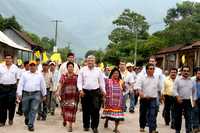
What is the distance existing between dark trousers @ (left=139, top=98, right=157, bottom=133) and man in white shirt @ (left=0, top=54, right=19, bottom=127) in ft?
10.9

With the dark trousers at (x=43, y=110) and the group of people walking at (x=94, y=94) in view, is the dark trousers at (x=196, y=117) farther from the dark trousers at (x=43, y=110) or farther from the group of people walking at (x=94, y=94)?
the dark trousers at (x=43, y=110)

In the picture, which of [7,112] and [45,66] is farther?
[45,66]

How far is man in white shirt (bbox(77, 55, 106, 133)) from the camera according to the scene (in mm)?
13266

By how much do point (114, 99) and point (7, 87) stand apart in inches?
109

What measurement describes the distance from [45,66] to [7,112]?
88.0 inches

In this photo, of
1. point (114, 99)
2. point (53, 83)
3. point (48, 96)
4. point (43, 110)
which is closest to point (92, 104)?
point (114, 99)

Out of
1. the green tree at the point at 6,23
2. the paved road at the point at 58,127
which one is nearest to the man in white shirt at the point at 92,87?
the paved road at the point at 58,127

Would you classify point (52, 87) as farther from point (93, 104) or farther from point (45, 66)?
point (93, 104)

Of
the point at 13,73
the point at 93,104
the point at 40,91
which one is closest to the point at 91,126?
the point at 93,104

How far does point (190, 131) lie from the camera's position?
13.1 metres

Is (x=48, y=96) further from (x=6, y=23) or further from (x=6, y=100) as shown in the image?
(x=6, y=23)

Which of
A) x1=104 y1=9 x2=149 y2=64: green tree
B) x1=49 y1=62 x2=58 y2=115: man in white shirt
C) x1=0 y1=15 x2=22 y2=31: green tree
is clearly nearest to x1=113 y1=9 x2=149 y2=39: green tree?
x1=104 y1=9 x2=149 y2=64: green tree

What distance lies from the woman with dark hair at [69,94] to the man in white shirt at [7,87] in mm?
1207

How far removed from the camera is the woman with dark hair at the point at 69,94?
1348 cm
